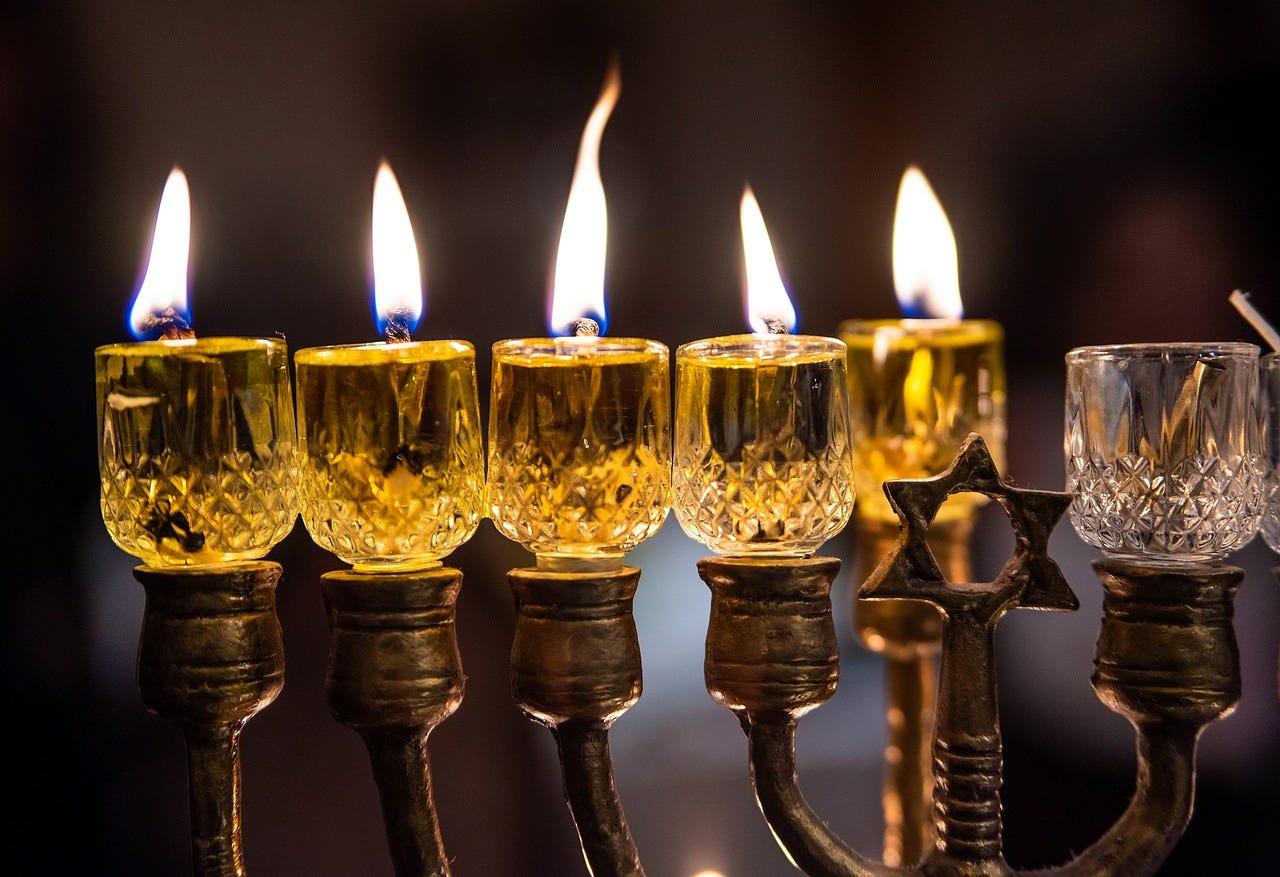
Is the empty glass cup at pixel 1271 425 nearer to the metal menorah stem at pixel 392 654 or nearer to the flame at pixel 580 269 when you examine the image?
the flame at pixel 580 269

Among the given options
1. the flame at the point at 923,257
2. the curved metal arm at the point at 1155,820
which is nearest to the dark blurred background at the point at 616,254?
the flame at the point at 923,257

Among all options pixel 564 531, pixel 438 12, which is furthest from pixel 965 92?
pixel 564 531

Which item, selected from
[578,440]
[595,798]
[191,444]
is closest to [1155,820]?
[595,798]

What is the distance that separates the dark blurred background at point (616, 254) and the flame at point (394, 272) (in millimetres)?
937

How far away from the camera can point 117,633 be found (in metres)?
1.85

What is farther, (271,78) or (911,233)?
(271,78)

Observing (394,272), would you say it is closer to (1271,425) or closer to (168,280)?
(168,280)

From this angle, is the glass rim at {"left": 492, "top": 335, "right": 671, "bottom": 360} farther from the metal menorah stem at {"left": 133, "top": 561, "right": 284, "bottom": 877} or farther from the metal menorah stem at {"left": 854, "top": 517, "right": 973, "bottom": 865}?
the metal menorah stem at {"left": 854, "top": 517, "right": 973, "bottom": 865}

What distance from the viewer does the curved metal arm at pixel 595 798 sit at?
3.14 ft

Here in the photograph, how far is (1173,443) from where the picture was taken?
960 millimetres

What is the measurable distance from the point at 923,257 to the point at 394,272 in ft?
2.03

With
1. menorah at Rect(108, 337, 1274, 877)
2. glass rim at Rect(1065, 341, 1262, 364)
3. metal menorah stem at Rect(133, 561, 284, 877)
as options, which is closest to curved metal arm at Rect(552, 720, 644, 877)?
menorah at Rect(108, 337, 1274, 877)

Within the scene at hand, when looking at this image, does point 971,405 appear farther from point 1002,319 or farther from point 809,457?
point 1002,319

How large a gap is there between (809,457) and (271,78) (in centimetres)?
136
